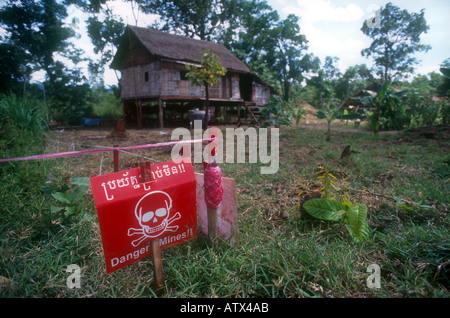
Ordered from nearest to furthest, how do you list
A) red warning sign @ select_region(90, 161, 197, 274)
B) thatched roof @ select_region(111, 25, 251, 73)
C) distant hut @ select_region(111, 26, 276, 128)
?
red warning sign @ select_region(90, 161, 197, 274), thatched roof @ select_region(111, 25, 251, 73), distant hut @ select_region(111, 26, 276, 128)

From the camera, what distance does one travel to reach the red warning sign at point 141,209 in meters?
1.18

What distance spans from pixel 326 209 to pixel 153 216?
4.40 feet

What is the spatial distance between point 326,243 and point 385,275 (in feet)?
1.20

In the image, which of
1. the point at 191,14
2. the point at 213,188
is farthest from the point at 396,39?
the point at 213,188

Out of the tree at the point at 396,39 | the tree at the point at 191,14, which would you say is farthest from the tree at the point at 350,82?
the tree at the point at 191,14

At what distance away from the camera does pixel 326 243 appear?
5.31 feet

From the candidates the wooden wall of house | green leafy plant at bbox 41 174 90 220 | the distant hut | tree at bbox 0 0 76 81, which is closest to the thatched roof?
the distant hut

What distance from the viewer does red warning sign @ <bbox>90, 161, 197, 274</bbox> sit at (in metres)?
1.18

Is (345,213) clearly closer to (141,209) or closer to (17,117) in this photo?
(141,209)

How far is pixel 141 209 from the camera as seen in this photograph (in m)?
1.27

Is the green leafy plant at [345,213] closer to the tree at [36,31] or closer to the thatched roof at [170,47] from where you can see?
the tree at [36,31]

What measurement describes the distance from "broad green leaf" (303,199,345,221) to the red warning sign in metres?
0.99

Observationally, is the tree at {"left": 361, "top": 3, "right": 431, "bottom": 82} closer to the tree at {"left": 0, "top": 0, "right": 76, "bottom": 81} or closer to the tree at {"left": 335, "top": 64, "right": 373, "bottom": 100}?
the tree at {"left": 335, "top": 64, "right": 373, "bottom": 100}
